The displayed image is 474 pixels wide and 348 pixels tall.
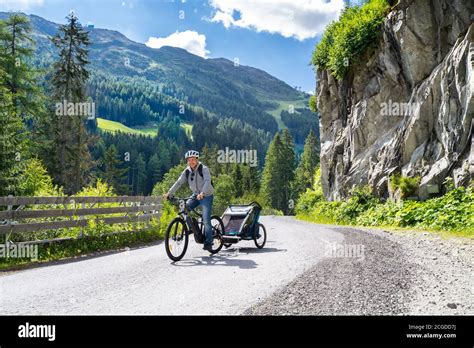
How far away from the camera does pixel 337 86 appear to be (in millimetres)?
33531

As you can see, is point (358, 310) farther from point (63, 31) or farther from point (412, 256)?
point (63, 31)

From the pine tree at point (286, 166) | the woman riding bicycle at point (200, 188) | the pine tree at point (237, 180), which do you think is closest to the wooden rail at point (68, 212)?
the woman riding bicycle at point (200, 188)

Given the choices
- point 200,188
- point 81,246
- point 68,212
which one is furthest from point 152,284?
point 68,212

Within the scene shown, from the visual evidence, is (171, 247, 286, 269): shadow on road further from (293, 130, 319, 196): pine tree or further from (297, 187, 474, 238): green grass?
(293, 130, 319, 196): pine tree

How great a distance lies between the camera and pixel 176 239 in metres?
8.78

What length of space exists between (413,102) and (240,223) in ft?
53.7

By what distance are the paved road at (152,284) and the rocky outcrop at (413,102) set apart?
41.2 feet

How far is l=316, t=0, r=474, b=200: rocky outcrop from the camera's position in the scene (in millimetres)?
17844

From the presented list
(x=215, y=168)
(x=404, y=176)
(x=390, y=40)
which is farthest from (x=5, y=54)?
(x=215, y=168)

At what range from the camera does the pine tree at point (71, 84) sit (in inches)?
1344

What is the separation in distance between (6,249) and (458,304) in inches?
360

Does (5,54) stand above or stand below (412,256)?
above

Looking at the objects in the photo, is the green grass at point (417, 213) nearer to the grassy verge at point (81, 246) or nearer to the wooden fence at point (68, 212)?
the grassy verge at point (81, 246)

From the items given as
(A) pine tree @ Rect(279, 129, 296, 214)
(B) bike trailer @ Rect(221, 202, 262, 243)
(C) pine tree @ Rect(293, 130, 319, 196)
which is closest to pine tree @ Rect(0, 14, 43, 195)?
(B) bike trailer @ Rect(221, 202, 262, 243)
